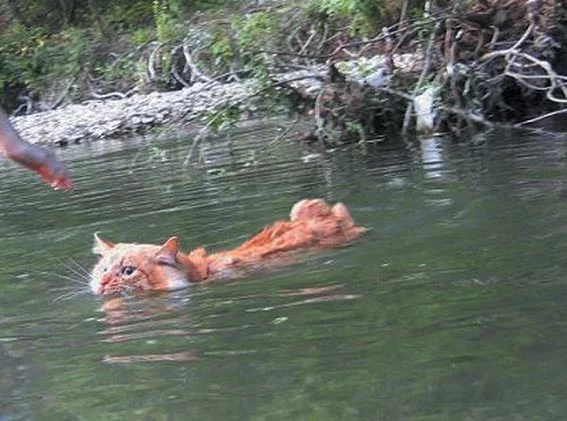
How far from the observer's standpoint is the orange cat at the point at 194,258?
8398 mm

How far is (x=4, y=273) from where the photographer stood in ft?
30.5

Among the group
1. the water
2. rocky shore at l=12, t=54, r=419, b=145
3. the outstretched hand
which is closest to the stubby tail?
the water

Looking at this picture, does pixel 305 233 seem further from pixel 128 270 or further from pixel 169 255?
pixel 128 270

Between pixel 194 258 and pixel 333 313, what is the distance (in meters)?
2.31

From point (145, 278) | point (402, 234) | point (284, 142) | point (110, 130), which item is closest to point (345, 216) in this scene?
point (402, 234)

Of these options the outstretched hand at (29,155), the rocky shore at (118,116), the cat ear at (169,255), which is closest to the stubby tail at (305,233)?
the cat ear at (169,255)

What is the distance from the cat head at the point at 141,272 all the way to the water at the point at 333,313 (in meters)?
0.24

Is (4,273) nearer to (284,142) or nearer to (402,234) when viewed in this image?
(402,234)

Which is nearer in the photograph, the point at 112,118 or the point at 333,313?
the point at 333,313

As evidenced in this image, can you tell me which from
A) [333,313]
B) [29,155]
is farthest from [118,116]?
[29,155]

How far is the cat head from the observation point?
8.41 m

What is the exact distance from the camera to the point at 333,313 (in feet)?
21.3

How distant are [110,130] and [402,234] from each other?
1720 cm

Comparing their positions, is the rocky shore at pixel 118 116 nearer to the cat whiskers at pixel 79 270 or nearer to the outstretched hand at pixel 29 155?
the cat whiskers at pixel 79 270
